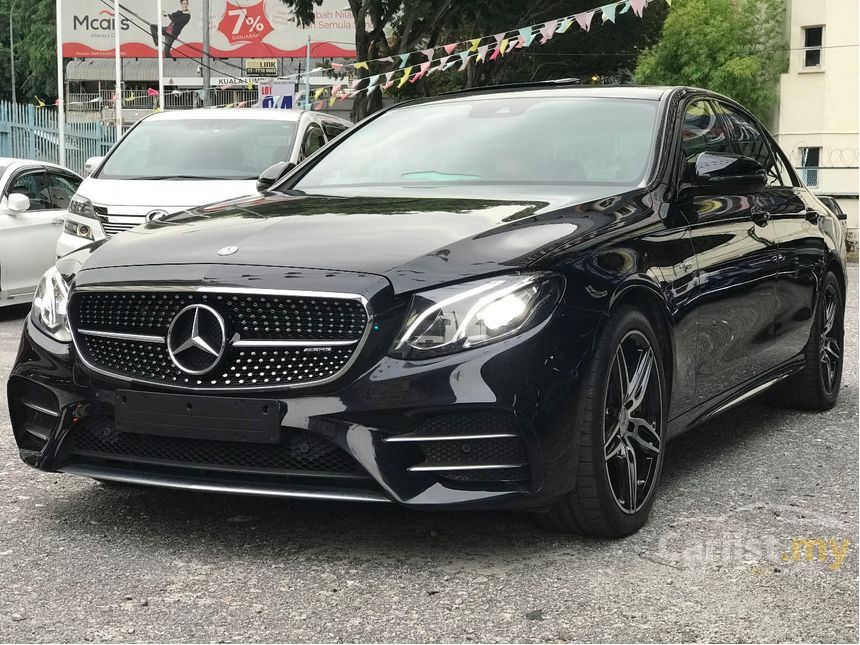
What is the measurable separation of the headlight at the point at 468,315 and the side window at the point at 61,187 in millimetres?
9430

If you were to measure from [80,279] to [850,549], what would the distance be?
101 inches

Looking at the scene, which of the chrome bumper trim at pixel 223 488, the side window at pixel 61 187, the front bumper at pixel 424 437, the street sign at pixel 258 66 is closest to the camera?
the front bumper at pixel 424 437

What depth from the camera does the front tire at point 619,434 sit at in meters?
3.96

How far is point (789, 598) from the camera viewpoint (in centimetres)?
367

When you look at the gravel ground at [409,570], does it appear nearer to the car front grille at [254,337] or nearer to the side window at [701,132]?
the car front grille at [254,337]

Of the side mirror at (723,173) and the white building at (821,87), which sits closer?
the side mirror at (723,173)

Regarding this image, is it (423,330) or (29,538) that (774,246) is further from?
(29,538)

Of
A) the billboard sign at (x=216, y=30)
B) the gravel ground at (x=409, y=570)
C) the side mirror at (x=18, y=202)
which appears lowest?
the gravel ground at (x=409, y=570)

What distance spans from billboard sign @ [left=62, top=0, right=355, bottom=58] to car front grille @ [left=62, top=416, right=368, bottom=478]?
65.5 meters

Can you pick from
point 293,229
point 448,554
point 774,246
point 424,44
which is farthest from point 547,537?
point 424,44

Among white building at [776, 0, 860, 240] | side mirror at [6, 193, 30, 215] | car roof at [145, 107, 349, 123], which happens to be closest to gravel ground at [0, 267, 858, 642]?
side mirror at [6, 193, 30, 215]

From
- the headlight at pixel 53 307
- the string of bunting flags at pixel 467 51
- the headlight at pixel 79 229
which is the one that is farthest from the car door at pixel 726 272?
the string of bunting flags at pixel 467 51

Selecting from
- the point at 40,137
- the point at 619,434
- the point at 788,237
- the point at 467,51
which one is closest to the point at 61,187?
the point at 788,237

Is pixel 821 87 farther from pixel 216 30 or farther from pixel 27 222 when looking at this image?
pixel 27 222
